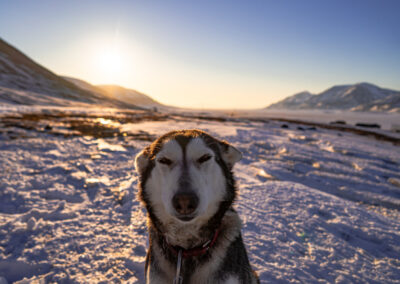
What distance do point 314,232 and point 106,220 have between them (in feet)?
15.4

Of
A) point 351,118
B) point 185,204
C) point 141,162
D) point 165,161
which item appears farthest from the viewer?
point 351,118

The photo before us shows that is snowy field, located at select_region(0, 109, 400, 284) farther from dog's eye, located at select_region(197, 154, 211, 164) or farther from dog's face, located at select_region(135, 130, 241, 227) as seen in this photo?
dog's eye, located at select_region(197, 154, 211, 164)

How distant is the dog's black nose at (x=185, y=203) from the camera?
6.45 feet

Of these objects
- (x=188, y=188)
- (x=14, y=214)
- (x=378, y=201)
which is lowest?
(x=378, y=201)

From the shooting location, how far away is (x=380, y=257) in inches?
149

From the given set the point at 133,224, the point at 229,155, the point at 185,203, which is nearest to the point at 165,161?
the point at 185,203

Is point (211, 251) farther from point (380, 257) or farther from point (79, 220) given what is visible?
point (380, 257)

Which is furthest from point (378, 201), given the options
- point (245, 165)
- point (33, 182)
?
point (33, 182)

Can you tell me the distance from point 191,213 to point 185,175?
41cm

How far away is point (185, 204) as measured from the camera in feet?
6.44

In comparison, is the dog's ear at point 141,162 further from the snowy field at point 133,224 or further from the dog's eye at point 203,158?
the snowy field at point 133,224

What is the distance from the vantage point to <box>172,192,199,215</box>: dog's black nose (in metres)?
1.96

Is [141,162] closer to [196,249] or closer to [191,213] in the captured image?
[191,213]

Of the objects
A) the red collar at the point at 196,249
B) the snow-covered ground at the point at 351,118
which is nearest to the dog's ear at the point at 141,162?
the red collar at the point at 196,249
